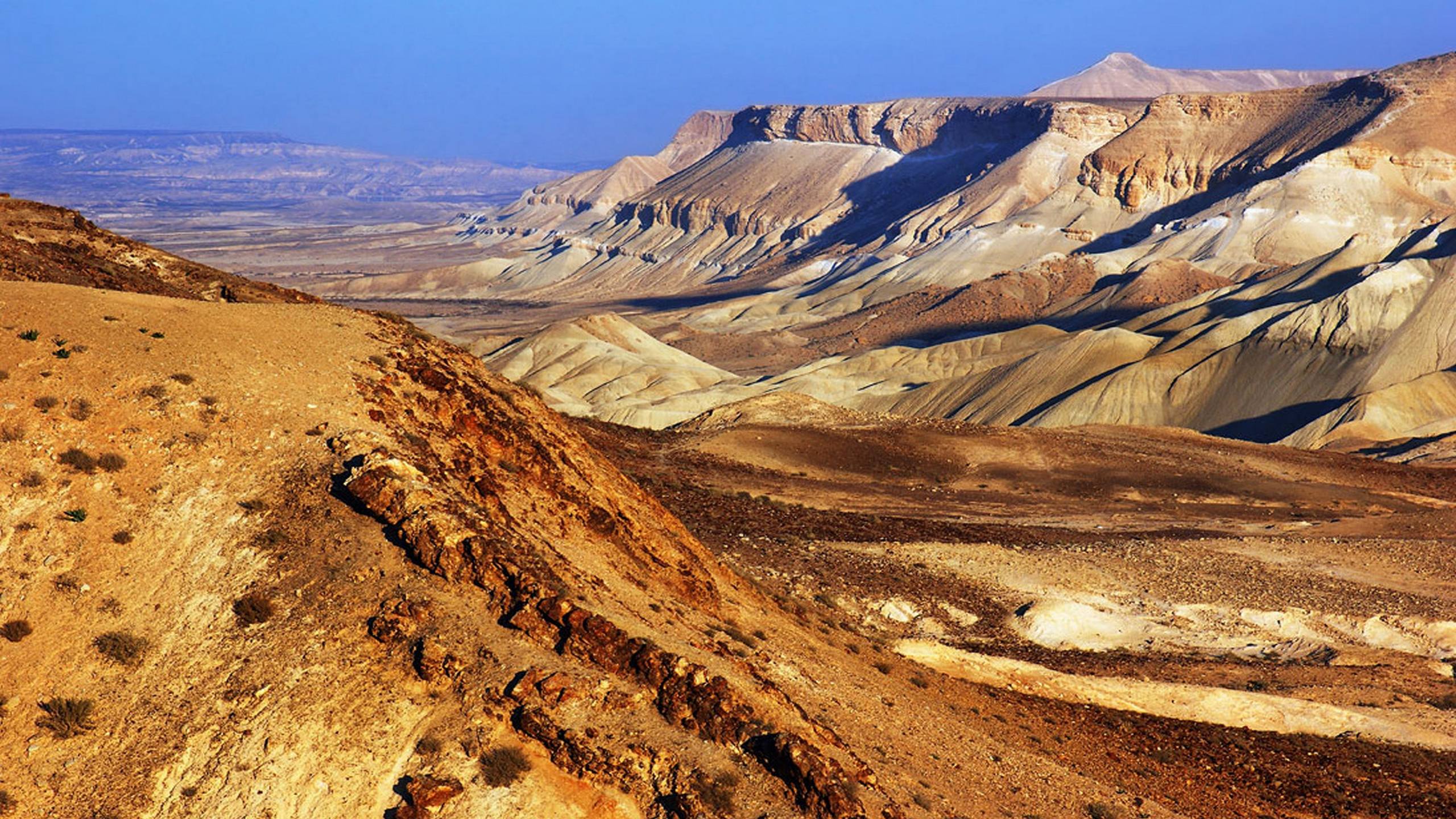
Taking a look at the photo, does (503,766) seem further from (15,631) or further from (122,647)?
(15,631)

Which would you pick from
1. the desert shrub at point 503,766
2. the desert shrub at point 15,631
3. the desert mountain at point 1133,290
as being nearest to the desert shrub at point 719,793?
the desert shrub at point 503,766

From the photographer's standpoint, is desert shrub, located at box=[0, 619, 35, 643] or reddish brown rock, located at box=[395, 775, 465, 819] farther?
desert shrub, located at box=[0, 619, 35, 643]

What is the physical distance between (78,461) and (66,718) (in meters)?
3.33

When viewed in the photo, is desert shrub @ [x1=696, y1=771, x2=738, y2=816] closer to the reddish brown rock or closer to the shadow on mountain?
the reddish brown rock

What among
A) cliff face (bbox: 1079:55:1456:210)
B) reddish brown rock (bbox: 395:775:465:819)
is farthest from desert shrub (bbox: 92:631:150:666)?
cliff face (bbox: 1079:55:1456:210)

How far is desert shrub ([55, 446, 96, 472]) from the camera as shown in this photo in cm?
1260

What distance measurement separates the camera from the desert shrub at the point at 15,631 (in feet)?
36.0

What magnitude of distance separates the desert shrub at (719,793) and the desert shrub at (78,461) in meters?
7.53

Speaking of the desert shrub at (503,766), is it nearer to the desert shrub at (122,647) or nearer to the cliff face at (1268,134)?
the desert shrub at (122,647)

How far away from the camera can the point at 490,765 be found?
9.94 meters

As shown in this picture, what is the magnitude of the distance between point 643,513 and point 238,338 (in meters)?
6.06

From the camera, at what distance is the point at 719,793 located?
32.8 feet

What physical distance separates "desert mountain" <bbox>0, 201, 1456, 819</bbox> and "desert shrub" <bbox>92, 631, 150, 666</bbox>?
36mm

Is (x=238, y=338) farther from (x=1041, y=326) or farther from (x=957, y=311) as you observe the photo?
(x=957, y=311)
